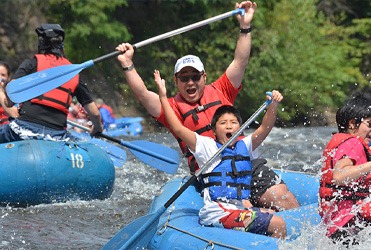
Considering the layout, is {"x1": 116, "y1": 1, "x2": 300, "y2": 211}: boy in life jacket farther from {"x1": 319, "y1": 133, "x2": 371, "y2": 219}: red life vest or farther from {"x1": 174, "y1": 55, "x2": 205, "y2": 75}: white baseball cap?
{"x1": 319, "y1": 133, "x2": 371, "y2": 219}: red life vest

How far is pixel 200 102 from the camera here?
388 centimetres

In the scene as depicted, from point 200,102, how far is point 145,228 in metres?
1.00

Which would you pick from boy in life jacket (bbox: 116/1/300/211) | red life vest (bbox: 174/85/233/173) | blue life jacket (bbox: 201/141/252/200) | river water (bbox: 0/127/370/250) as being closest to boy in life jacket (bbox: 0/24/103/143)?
river water (bbox: 0/127/370/250)

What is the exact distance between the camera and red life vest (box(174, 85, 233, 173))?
12.4 feet

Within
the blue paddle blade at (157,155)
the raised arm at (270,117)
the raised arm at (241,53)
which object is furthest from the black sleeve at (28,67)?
the raised arm at (270,117)

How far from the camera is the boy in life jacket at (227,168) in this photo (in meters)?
3.15

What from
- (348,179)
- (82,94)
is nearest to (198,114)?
(348,179)

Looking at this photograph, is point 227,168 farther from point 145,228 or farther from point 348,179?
point 348,179

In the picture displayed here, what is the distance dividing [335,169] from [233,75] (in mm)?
1325

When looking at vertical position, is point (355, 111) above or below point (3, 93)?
above

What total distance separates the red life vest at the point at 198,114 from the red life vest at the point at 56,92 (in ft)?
5.16

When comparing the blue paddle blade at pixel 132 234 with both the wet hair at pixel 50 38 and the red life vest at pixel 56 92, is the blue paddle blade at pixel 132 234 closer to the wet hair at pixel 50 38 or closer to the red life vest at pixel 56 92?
the red life vest at pixel 56 92

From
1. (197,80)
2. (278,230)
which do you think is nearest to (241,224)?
(278,230)

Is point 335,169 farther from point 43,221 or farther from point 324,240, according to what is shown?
point 43,221
